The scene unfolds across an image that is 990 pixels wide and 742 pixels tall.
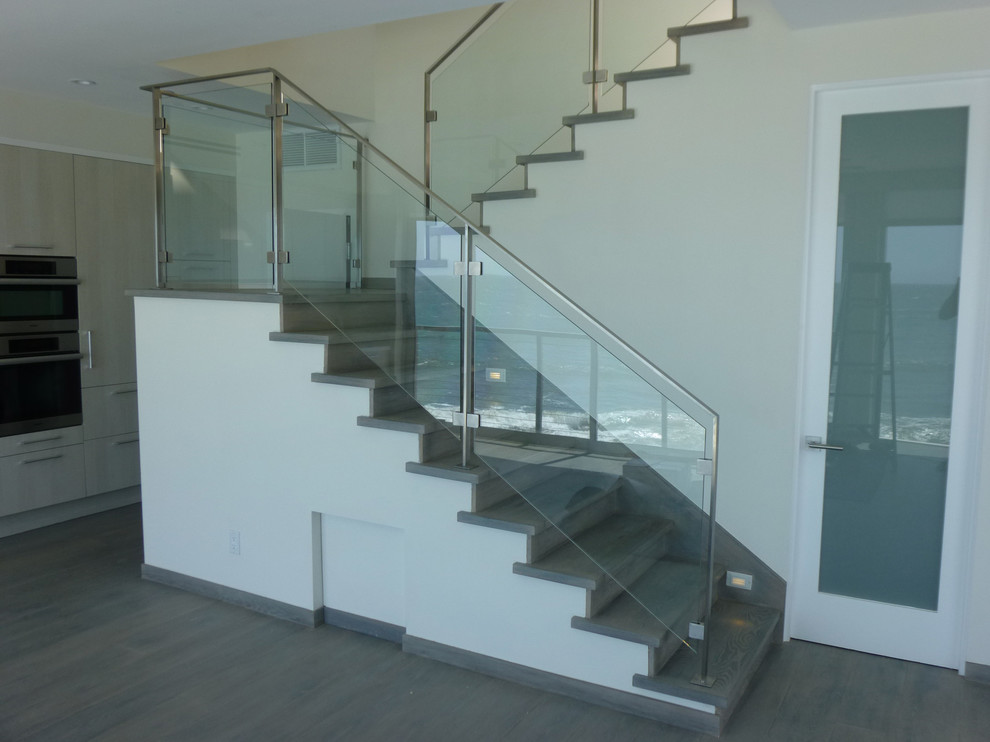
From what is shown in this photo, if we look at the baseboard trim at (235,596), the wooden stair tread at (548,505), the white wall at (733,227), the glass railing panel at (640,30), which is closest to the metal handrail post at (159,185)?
the baseboard trim at (235,596)

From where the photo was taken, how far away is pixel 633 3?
4.05 m

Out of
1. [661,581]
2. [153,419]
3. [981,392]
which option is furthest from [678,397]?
[153,419]

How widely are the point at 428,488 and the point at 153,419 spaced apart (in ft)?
5.75

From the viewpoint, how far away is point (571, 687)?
125 inches

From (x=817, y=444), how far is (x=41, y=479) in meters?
4.53

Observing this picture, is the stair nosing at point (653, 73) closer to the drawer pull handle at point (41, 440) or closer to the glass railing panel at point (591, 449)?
the glass railing panel at point (591, 449)

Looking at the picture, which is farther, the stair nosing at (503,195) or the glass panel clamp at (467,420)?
the stair nosing at (503,195)

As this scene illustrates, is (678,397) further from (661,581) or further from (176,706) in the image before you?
(176,706)

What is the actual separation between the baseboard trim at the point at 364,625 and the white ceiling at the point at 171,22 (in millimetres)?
2651

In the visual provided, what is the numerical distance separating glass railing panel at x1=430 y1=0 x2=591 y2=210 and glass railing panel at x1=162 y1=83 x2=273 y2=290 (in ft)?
3.84

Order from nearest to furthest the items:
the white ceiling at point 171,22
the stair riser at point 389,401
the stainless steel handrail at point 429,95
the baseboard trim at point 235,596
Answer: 1. the white ceiling at point 171,22
2. the stair riser at point 389,401
3. the baseboard trim at point 235,596
4. the stainless steel handrail at point 429,95

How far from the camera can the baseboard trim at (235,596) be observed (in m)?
3.84

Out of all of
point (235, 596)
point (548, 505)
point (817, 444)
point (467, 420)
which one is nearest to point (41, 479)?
point (235, 596)

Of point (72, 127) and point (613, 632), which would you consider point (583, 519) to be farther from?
point (72, 127)
